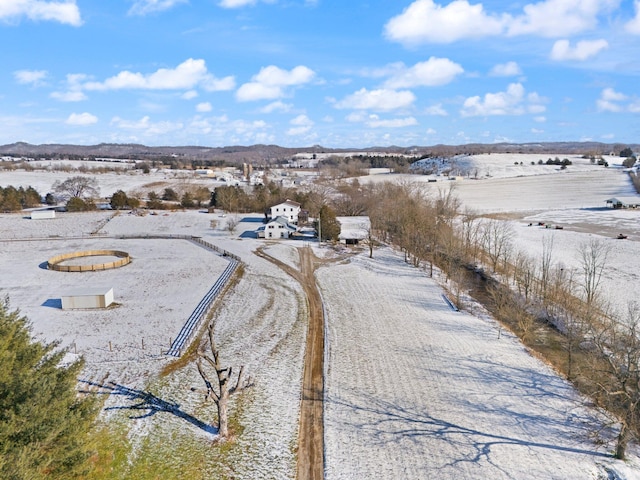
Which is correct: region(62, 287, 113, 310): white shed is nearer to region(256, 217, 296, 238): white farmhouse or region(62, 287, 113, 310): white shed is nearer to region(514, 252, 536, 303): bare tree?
region(256, 217, 296, 238): white farmhouse

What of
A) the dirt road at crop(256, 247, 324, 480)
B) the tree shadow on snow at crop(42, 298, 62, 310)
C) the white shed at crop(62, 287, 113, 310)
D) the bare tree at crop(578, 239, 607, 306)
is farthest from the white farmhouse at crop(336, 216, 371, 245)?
the tree shadow on snow at crop(42, 298, 62, 310)

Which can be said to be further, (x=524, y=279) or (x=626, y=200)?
(x=626, y=200)

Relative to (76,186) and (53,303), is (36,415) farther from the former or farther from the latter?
(76,186)

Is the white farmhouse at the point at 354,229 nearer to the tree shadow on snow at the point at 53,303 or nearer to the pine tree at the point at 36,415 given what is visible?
the tree shadow on snow at the point at 53,303

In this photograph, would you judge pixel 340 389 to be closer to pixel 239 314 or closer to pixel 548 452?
pixel 548 452

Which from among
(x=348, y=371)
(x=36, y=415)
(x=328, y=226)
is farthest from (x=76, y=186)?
(x=36, y=415)
